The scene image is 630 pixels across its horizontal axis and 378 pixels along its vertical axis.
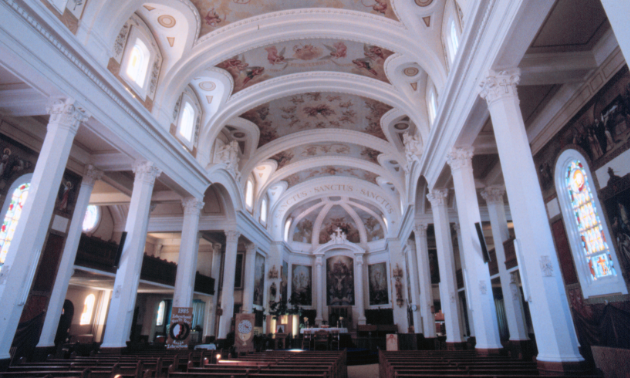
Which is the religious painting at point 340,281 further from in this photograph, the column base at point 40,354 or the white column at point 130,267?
the column base at point 40,354

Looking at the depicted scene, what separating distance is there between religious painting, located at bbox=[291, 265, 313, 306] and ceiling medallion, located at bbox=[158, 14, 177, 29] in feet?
69.7

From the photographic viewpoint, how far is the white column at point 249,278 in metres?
19.4

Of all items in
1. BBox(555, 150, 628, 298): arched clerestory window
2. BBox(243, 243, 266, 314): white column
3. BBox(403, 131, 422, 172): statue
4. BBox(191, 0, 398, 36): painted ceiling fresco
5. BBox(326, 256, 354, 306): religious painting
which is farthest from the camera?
BBox(326, 256, 354, 306): religious painting

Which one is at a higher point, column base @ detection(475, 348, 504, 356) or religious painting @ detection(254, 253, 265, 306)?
religious painting @ detection(254, 253, 265, 306)

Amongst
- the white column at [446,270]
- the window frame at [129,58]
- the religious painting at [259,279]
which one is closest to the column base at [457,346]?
the white column at [446,270]

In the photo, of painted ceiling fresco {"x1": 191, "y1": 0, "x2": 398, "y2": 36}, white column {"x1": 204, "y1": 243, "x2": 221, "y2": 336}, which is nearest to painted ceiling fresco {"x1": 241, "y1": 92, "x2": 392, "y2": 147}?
painted ceiling fresco {"x1": 191, "y1": 0, "x2": 398, "y2": 36}

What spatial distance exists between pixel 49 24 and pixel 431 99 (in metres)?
11.1

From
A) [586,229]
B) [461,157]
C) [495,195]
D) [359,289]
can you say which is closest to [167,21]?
[461,157]

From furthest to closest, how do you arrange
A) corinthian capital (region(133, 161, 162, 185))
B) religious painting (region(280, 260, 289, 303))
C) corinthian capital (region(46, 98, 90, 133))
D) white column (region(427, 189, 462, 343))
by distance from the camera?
religious painting (region(280, 260, 289, 303)) < white column (region(427, 189, 462, 343)) < corinthian capital (region(133, 161, 162, 185)) < corinthian capital (region(46, 98, 90, 133))

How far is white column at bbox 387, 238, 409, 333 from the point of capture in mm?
23469

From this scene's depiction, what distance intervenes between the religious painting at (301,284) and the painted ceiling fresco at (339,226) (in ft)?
9.54

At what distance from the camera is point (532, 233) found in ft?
19.2

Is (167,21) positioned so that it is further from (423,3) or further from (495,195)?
(495,195)

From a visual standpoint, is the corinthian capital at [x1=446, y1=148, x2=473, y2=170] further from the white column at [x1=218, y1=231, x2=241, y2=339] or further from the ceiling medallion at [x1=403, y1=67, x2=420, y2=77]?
the white column at [x1=218, y1=231, x2=241, y2=339]
